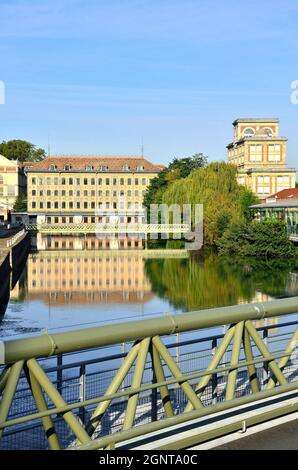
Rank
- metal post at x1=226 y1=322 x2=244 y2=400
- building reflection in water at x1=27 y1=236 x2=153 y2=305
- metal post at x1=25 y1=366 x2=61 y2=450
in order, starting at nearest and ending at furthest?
1. metal post at x1=25 y1=366 x2=61 y2=450
2. metal post at x1=226 y1=322 x2=244 y2=400
3. building reflection in water at x1=27 y1=236 x2=153 y2=305

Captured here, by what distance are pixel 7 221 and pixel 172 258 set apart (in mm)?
58415

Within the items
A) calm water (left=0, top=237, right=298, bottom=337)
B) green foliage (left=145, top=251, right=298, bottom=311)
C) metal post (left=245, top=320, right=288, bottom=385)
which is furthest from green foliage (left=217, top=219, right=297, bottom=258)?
metal post (left=245, top=320, right=288, bottom=385)

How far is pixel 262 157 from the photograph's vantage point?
3440 inches

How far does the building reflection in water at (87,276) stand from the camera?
3334 cm

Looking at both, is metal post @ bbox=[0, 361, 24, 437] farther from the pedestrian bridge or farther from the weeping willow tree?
the pedestrian bridge

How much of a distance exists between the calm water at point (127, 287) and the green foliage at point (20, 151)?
227ft

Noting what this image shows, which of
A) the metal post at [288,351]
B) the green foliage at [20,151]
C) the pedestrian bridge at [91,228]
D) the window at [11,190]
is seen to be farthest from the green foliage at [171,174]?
the metal post at [288,351]

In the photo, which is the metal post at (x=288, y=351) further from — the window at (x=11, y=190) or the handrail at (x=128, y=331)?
the window at (x=11, y=190)

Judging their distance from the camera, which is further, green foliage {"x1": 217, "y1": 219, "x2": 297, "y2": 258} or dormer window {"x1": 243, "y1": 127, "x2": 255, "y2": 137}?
dormer window {"x1": 243, "y1": 127, "x2": 255, "y2": 137}

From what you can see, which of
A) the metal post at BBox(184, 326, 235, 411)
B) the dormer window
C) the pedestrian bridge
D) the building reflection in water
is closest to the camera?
the metal post at BBox(184, 326, 235, 411)

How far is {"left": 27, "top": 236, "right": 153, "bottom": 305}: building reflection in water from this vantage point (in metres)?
33.3

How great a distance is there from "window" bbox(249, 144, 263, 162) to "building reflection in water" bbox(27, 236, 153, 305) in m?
27.4

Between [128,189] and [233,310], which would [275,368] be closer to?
[233,310]
